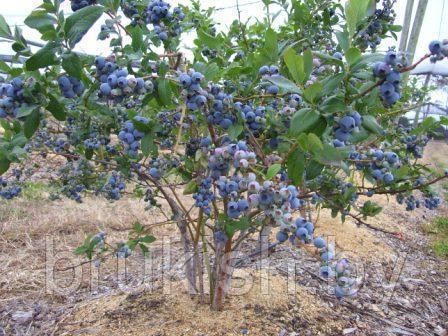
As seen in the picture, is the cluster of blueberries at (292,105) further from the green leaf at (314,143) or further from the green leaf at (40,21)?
the green leaf at (40,21)

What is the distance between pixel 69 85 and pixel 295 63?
0.54m

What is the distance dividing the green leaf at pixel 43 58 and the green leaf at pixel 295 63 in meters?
0.52

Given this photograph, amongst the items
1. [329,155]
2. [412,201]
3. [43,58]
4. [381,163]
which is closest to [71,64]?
[43,58]

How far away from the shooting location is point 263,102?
1.70 meters

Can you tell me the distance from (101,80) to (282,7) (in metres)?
1.37

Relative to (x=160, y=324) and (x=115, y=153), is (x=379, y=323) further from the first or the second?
(x=115, y=153)

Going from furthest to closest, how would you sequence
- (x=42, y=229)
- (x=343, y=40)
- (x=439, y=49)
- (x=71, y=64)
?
(x=42, y=229) → (x=343, y=40) → (x=71, y=64) → (x=439, y=49)

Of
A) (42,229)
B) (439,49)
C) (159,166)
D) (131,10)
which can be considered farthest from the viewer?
(42,229)

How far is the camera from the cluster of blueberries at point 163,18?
1281 millimetres

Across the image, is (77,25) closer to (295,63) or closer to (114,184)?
(295,63)

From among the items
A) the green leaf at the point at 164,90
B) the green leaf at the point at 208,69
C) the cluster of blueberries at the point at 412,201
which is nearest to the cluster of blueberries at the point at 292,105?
the green leaf at the point at 208,69

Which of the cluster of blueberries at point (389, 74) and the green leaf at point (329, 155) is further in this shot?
the green leaf at point (329, 155)

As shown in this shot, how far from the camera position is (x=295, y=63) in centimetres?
102

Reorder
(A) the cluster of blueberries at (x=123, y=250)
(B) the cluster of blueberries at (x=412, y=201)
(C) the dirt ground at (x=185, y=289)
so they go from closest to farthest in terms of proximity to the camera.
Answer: (B) the cluster of blueberries at (x=412, y=201), (A) the cluster of blueberries at (x=123, y=250), (C) the dirt ground at (x=185, y=289)
